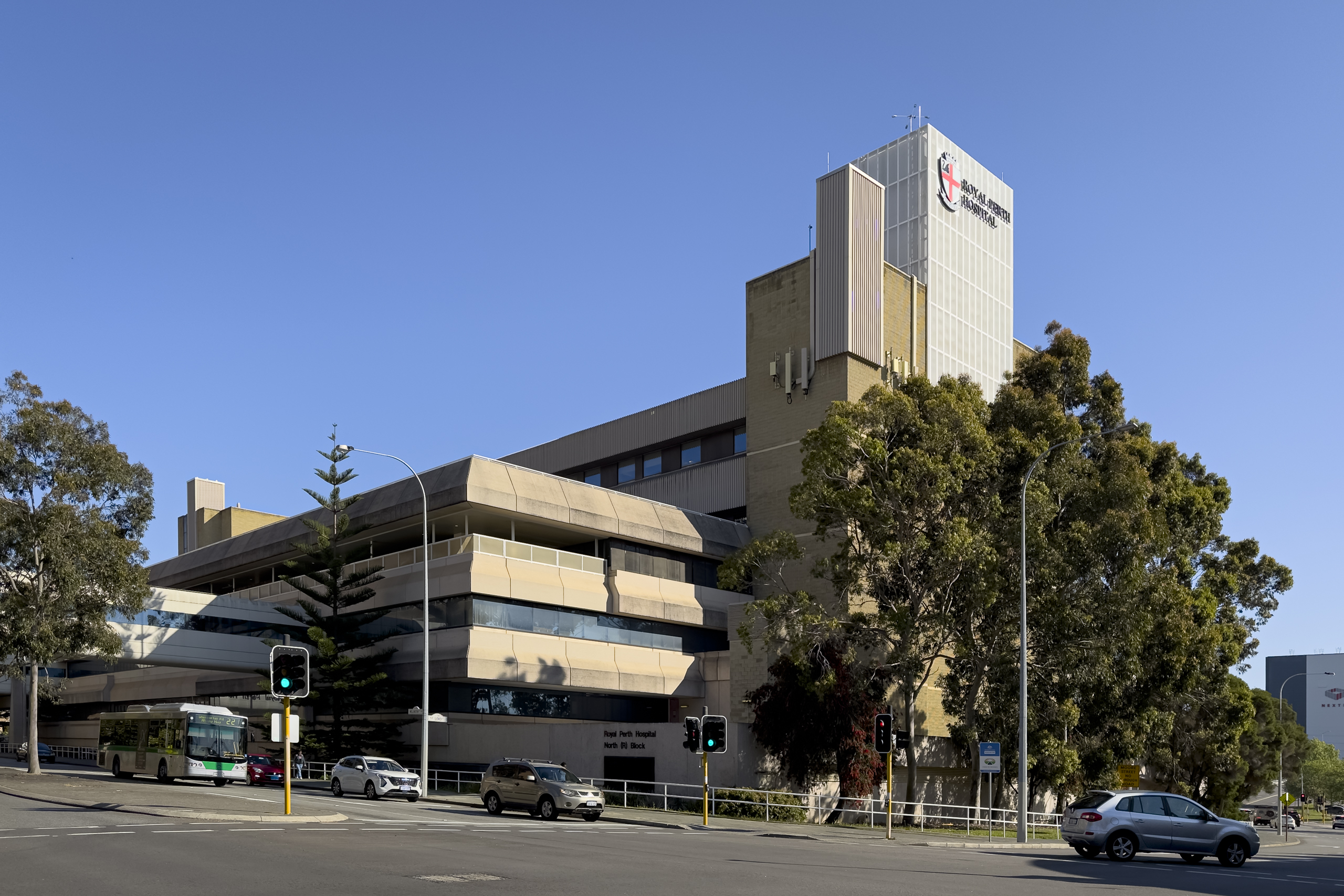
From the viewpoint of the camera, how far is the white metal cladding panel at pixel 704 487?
57.4 m

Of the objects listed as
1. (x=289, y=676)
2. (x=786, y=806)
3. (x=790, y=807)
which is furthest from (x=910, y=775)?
(x=289, y=676)

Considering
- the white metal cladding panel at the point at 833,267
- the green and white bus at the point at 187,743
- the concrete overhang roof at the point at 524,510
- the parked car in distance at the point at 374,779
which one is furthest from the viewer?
the white metal cladding panel at the point at 833,267

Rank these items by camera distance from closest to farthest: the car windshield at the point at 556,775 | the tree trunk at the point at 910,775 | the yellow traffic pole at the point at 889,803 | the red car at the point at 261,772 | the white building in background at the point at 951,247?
the yellow traffic pole at the point at 889,803
the car windshield at the point at 556,775
the tree trunk at the point at 910,775
the red car at the point at 261,772
the white building in background at the point at 951,247

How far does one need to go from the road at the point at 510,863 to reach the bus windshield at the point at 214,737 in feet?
33.8

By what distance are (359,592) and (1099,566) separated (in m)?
29.4

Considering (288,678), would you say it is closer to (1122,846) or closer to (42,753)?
(1122,846)

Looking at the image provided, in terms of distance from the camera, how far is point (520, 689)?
49250 mm

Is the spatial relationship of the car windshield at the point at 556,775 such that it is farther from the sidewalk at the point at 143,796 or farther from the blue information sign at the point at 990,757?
the blue information sign at the point at 990,757

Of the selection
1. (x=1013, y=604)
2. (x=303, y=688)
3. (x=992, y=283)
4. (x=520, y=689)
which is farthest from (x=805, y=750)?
(x=992, y=283)

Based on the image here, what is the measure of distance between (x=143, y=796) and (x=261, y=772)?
12.0 metres

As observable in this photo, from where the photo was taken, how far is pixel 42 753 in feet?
219

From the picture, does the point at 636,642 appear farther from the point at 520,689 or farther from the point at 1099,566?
the point at 1099,566

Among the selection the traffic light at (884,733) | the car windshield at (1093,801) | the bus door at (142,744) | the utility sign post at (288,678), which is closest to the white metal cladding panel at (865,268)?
the traffic light at (884,733)

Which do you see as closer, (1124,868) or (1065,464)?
(1124,868)
